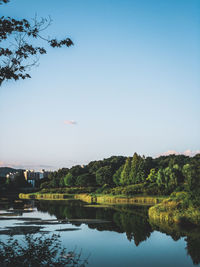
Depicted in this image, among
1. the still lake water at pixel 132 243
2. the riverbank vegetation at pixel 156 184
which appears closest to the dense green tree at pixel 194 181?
the riverbank vegetation at pixel 156 184

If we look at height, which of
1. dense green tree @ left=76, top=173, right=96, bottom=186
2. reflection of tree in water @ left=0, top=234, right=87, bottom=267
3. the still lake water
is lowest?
the still lake water

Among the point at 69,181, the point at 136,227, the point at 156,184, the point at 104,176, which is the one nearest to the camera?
the point at 136,227

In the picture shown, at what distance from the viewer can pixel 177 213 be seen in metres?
30.3

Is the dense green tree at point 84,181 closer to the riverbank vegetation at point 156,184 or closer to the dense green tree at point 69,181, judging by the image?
the riverbank vegetation at point 156,184

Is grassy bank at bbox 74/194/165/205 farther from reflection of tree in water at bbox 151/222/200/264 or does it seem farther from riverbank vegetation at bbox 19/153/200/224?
reflection of tree in water at bbox 151/222/200/264

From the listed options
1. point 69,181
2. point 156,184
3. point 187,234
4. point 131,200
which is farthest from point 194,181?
point 69,181

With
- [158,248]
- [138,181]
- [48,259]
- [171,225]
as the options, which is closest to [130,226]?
[171,225]

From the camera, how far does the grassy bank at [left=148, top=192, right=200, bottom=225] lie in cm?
2862

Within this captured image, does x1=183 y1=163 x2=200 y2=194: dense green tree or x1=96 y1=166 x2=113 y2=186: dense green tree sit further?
x1=96 y1=166 x2=113 y2=186: dense green tree

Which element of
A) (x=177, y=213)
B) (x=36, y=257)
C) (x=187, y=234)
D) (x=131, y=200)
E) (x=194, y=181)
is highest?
(x=194, y=181)

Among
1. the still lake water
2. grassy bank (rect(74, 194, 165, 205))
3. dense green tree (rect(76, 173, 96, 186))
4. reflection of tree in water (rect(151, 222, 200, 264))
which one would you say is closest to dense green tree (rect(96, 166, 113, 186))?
dense green tree (rect(76, 173, 96, 186))

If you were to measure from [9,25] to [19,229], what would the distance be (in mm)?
19583

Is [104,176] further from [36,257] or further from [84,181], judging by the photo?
[36,257]

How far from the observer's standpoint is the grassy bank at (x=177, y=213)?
93.9ft
